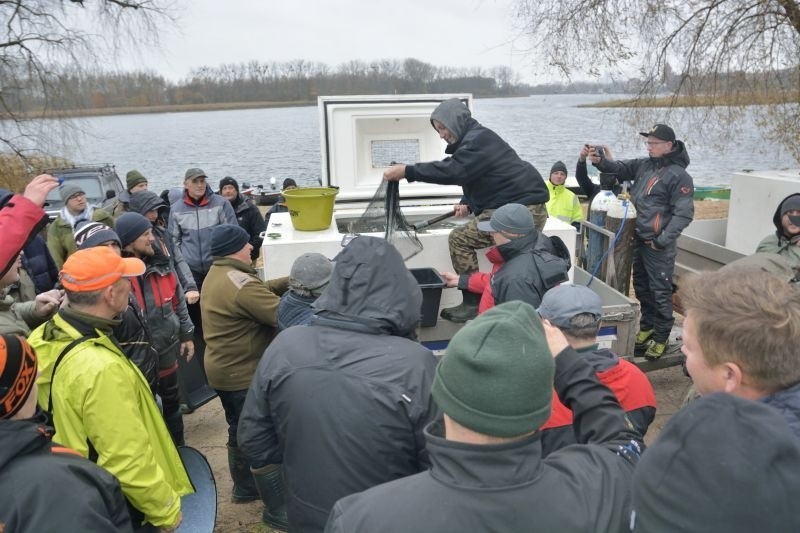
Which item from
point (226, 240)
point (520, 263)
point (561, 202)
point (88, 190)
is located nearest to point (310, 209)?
point (226, 240)

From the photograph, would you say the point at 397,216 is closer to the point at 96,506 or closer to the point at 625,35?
the point at 96,506

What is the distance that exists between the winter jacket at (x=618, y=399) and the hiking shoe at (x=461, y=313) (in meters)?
1.73

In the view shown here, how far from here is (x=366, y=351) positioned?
2.03 meters

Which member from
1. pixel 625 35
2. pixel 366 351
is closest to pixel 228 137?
pixel 625 35

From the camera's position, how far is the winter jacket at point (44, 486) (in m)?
1.58

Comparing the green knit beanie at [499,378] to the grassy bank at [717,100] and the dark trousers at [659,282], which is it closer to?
the dark trousers at [659,282]

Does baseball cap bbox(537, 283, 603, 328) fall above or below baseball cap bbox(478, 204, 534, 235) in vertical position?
below

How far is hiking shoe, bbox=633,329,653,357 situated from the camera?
5.18 metres

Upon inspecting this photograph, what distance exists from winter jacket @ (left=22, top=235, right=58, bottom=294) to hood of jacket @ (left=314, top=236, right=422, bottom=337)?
11.1 feet

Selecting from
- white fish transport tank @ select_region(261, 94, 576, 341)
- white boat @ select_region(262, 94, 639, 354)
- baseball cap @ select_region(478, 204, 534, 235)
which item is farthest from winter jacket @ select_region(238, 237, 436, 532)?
white fish transport tank @ select_region(261, 94, 576, 341)

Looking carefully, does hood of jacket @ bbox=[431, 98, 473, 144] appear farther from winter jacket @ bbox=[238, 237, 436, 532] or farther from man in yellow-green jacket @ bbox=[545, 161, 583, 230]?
man in yellow-green jacket @ bbox=[545, 161, 583, 230]

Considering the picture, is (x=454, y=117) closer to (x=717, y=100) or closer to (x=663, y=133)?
(x=663, y=133)

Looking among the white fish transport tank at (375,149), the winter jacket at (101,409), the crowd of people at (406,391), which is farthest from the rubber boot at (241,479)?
the white fish transport tank at (375,149)

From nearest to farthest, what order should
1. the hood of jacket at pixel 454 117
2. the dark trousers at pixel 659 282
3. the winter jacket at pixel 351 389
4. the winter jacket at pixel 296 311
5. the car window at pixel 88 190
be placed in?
1. the winter jacket at pixel 351 389
2. the winter jacket at pixel 296 311
3. the hood of jacket at pixel 454 117
4. the dark trousers at pixel 659 282
5. the car window at pixel 88 190
